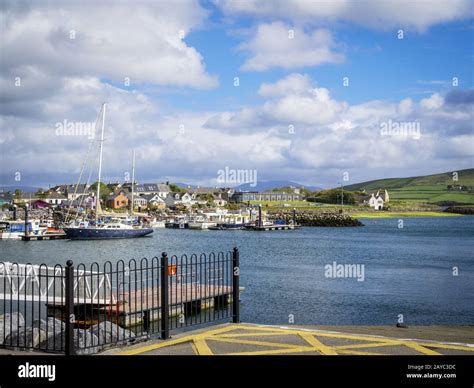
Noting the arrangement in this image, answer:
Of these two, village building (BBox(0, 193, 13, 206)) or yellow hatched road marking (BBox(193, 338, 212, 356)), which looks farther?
village building (BBox(0, 193, 13, 206))

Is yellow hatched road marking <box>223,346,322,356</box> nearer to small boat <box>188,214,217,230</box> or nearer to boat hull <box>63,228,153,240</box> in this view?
boat hull <box>63,228,153,240</box>

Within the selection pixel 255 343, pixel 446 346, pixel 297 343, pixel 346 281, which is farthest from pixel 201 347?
pixel 346 281

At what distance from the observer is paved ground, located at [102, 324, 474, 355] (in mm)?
11281

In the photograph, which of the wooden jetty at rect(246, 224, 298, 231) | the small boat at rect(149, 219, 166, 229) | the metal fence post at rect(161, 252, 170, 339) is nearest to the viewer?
the metal fence post at rect(161, 252, 170, 339)

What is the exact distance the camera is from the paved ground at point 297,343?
1128 cm

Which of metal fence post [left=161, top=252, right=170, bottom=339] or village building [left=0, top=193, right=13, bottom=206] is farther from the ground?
village building [left=0, top=193, right=13, bottom=206]

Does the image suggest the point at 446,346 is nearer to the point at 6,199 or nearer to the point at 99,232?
the point at 99,232

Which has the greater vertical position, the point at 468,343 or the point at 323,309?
the point at 468,343

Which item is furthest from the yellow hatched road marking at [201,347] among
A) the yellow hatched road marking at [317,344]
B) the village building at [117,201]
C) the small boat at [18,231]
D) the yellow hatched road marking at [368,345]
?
the village building at [117,201]

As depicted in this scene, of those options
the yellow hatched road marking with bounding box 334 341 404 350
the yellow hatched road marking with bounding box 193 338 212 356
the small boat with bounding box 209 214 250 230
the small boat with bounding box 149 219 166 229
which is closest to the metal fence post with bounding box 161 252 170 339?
the yellow hatched road marking with bounding box 193 338 212 356
